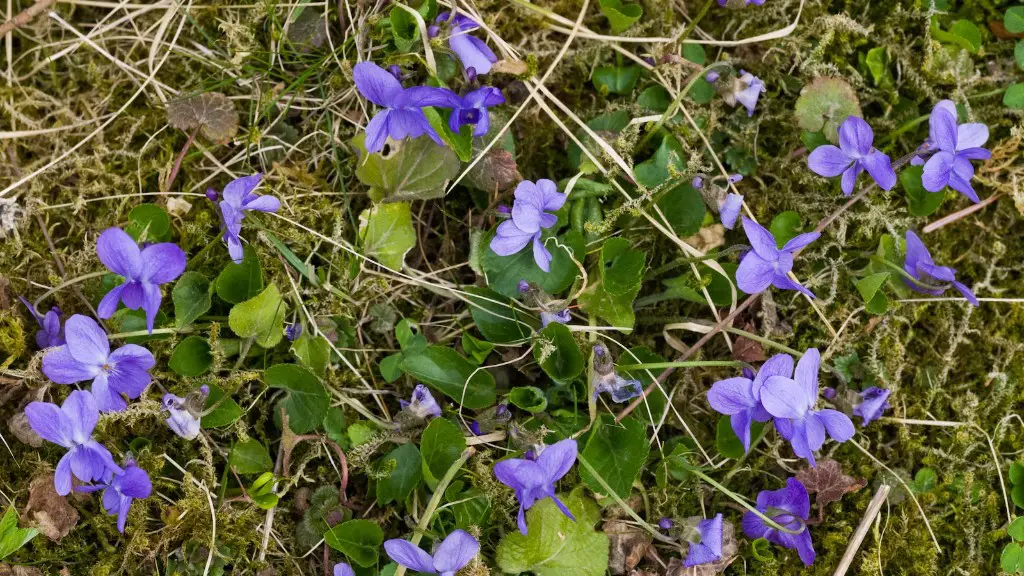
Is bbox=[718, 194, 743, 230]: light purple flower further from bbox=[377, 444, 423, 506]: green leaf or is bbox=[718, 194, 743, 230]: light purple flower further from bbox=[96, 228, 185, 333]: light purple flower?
bbox=[96, 228, 185, 333]: light purple flower

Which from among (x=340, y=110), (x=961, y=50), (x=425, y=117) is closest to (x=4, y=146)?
(x=340, y=110)

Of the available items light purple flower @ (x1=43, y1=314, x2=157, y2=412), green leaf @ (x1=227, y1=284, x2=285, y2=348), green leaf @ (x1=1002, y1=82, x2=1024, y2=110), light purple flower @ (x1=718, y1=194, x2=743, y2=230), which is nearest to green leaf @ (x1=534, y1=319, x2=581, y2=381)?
light purple flower @ (x1=718, y1=194, x2=743, y2=230)

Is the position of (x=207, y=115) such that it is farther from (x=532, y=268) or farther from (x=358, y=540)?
(x=358, y=540)

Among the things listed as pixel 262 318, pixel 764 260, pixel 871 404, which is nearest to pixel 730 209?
pixel 764 260

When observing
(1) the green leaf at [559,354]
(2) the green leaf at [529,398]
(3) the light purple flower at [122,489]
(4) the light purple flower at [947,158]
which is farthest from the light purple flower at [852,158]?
(3) the light purple flower at [122,489]

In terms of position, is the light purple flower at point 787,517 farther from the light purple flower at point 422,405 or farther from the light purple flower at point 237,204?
the light purple flower at point 237,204

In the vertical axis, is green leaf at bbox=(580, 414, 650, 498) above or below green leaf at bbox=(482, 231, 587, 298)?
below
